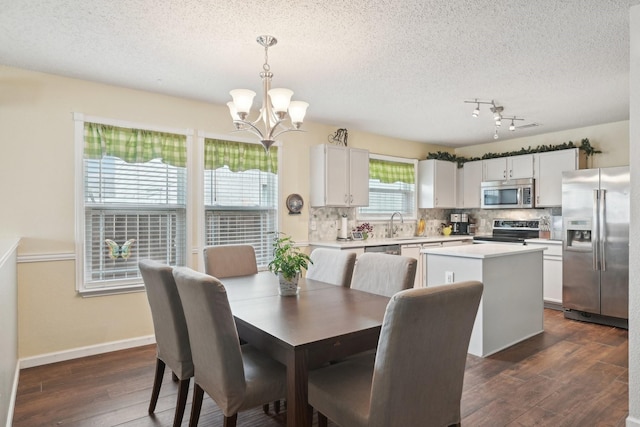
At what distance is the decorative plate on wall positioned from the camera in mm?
4578

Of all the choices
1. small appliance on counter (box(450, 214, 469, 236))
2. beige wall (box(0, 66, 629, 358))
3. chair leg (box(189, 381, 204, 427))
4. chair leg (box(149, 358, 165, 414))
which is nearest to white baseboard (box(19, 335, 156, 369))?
beige wall (box(0, 66, 629, 358))

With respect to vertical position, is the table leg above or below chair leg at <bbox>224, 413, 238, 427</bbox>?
above

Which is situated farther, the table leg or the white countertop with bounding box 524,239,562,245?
the white countertop with bounding box 524,239,562,245

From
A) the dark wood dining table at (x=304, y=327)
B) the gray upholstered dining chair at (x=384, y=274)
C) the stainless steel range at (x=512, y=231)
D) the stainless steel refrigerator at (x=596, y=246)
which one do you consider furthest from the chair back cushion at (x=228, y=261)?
the stainless steel range at (x=512, y=231)

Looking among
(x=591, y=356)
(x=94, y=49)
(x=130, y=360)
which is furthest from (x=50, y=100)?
(x=591, y=356)

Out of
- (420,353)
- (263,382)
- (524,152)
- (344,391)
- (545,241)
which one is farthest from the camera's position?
(524,152)

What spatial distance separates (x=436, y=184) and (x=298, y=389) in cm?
501

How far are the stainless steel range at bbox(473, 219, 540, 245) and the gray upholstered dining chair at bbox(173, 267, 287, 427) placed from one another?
14.9 feet

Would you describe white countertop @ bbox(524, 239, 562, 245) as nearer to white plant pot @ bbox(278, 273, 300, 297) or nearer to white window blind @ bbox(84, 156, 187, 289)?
white plant pot @ bbox(278, 273, 300, 297)

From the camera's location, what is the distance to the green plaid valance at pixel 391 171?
5.62 meters

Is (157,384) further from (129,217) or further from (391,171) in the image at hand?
(391,171)

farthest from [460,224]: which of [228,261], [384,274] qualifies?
[228,261]

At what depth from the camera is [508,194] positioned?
5656mm

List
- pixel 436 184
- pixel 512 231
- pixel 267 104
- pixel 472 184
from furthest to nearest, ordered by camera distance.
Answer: pixel 472 184 < pixel 436 184 < pixel 512 231 < pixel 267 104
